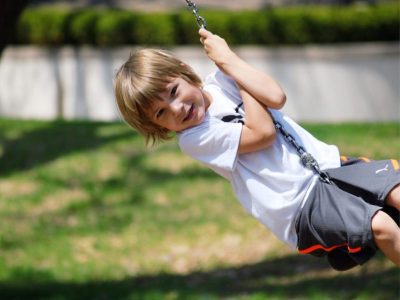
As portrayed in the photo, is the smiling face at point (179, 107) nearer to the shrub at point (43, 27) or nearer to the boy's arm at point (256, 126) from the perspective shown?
the boy's arm at point (256, 126)

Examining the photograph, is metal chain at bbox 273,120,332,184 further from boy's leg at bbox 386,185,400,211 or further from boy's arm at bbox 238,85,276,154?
boy's leg at bbox 386,185,400,211

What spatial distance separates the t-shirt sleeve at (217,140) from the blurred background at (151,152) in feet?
9.11

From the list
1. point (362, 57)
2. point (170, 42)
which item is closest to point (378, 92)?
point (362, 57)

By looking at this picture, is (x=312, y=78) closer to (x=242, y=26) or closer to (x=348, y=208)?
(x=242, y=26)

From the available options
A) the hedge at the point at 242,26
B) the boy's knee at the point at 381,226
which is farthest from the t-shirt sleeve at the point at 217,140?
the hedge at the point at 242,26

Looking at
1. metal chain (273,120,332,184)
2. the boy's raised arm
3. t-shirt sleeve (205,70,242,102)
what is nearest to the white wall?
t-shirt sleeve (205,70,242,102)

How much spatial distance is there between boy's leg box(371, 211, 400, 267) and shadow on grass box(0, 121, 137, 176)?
6.69 m

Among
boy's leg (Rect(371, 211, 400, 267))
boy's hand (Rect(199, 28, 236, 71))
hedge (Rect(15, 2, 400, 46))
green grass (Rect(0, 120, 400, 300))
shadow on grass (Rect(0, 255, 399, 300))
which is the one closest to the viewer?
boy's leg (Rect(371, 211, 400, 267))

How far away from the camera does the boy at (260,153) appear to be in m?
3.34

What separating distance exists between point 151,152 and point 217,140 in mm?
6438

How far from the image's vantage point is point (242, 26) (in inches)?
480

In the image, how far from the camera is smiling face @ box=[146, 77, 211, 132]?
3.35m

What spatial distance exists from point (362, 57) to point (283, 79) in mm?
1188

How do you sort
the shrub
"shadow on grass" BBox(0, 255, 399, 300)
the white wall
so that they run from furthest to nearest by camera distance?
the shrub → the white wall → "shadow on grass" BBox(0, 255, 399, 300)
